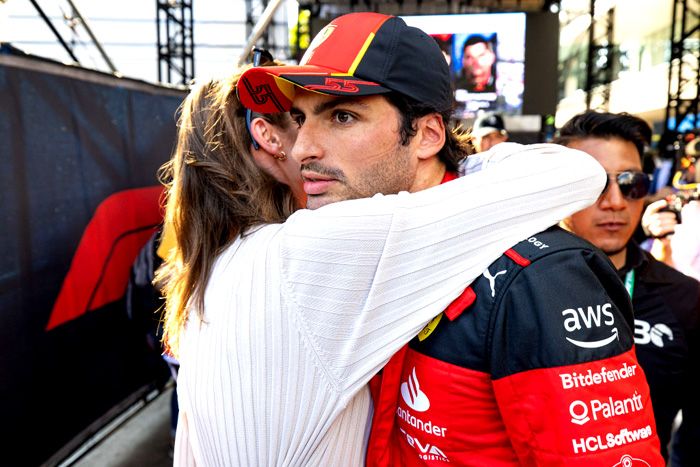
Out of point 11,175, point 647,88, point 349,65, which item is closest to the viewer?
point 349,65

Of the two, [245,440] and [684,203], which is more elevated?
[684,203]

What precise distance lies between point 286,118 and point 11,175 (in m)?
1.41

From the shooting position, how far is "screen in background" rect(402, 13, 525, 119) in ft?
22.3

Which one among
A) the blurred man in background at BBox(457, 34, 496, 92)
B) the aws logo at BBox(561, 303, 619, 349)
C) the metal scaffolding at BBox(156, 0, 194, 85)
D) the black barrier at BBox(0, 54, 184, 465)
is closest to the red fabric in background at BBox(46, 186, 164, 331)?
the black barrier at BBox(0, 54, 184, 465)

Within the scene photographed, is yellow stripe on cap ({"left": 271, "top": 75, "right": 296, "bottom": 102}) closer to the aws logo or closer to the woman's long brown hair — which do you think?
the woman's long brown hair

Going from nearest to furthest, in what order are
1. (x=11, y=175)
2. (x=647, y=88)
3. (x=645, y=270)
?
1. (x=645, y=270)
2. (x=11, y=175)
3. (x=647, y=88)

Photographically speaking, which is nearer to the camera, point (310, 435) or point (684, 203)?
point (310, 435)

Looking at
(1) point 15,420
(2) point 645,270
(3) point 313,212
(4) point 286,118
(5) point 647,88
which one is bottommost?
(1) point 15,420

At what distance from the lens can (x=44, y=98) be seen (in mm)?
2648

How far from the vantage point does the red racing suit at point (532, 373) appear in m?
0.96

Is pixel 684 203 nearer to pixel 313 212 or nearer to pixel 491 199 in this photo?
pixel 491 199

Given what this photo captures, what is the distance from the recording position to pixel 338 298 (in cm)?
113

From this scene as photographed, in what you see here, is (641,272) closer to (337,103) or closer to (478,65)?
(337,103)

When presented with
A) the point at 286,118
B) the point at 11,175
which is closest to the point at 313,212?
the point at 286,118
